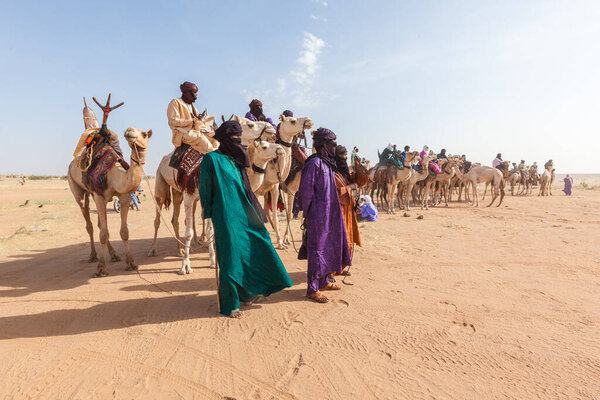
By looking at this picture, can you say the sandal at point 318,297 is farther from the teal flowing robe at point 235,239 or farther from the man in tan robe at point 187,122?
the man in tan robe at point 187,122

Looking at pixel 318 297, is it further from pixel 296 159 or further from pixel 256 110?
pixel 256 110

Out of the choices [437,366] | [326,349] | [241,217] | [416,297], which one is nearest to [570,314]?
[416,297]

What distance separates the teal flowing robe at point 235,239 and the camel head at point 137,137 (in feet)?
7.16

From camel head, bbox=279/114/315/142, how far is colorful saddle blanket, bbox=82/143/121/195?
10.1 ft

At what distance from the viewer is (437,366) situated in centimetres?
272

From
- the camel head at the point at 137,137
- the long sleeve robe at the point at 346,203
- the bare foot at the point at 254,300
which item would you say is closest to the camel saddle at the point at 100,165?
the camel head at the point at 137,137

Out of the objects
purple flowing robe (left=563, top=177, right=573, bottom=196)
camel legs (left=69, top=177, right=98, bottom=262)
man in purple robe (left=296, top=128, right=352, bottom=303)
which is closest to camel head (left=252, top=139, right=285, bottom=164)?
man in purple robe (left=296, top=128, right=352, bottom=303)

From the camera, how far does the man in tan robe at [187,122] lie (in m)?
5.15

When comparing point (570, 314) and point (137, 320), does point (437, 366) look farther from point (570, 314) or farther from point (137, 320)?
point (137, 320)

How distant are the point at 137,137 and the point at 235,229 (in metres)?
2.82

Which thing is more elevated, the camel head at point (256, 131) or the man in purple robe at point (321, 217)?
the camel head at point (256, 131)

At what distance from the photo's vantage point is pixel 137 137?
16.5ft

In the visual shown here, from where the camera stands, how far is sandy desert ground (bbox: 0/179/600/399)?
2.50 metres

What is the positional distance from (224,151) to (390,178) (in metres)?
12.3
